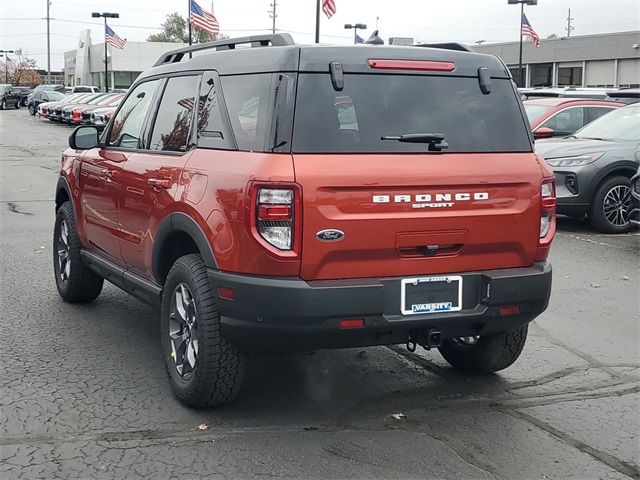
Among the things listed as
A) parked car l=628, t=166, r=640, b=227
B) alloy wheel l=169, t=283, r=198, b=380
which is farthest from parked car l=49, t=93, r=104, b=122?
alloy wheel l=169, t=283, r=198, b=380

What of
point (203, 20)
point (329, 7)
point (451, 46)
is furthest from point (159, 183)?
point (203, 20)

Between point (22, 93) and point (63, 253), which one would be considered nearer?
point (63, 253)

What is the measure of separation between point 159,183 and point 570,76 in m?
53.7

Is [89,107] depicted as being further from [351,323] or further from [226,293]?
[351,323]

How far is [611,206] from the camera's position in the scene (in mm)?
10656

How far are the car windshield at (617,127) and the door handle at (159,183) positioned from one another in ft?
27.3

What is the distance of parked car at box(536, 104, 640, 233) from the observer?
1054cm

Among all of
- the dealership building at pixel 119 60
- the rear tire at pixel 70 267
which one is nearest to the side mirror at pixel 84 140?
the rear tire at pixel 70 267

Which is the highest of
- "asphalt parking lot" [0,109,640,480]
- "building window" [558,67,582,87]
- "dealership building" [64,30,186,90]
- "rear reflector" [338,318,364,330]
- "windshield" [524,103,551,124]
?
"dealership building" [64,30,186,90]

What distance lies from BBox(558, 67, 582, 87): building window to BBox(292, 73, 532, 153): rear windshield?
51.8m

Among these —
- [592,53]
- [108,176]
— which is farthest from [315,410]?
[592,53]

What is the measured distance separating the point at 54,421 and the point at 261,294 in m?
1.37

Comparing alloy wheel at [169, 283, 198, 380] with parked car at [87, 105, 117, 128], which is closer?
alloy wheel at [169, 283, 198, 380]

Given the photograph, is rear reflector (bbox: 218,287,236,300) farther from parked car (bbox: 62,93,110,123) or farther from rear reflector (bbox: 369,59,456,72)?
parked car (bbox: 62,93,110,123)
